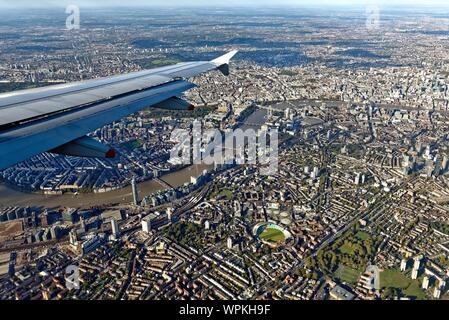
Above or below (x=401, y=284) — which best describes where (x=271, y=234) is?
above

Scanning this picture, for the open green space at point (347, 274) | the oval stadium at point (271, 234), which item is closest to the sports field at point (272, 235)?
the oval stadium at point (271, 234)

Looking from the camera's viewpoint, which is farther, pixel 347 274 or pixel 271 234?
pixel 271 234

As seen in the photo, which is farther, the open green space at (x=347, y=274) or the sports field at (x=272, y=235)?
the sports field at (x=272, y=235)

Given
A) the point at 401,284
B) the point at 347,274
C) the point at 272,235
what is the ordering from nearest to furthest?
the point at 401,284
the point at 347,274
the point at 272,235

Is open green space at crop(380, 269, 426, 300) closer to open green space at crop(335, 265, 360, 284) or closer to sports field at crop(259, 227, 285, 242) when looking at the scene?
open green space at crop(335, 265, 360, 284)

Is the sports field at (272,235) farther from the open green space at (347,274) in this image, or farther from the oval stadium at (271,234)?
the open green space at (347,274)

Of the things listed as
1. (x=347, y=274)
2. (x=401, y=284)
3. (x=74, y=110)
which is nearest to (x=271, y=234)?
(x=347, y=274)

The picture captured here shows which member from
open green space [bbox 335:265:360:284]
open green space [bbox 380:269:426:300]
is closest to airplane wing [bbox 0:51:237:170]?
open green space [bbox 335:265:360:284]

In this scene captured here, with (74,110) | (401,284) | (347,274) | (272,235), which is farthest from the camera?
(272,235)

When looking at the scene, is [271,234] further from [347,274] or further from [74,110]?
[74,110]

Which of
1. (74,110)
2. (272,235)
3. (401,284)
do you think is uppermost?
(74,110)
